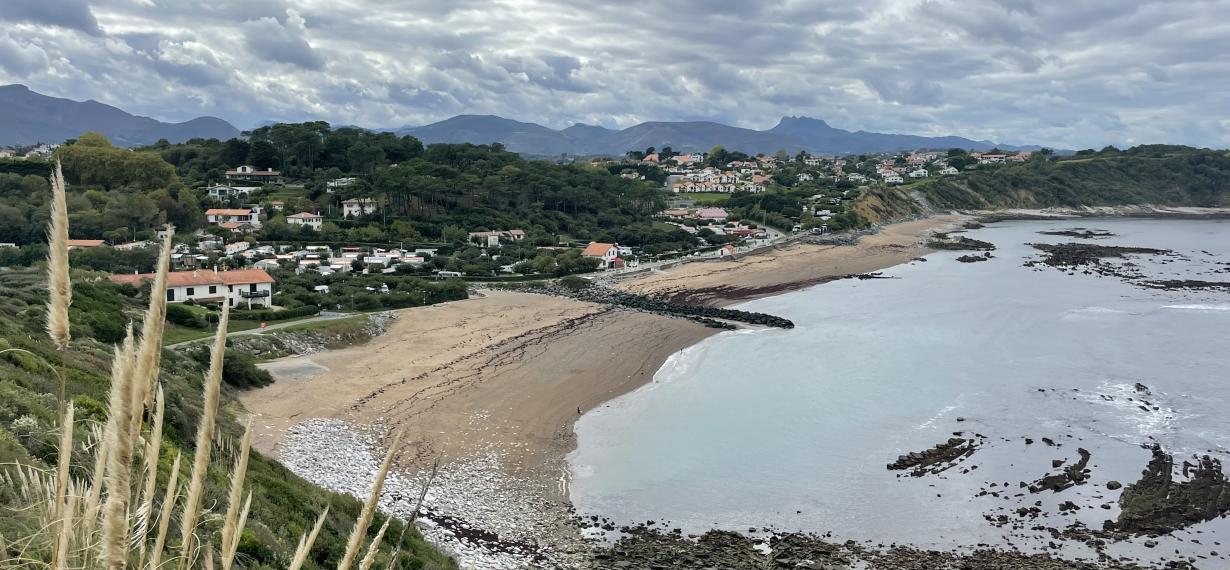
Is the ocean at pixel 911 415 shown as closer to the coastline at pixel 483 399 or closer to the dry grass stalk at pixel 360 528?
the coastline at pixel 483 399

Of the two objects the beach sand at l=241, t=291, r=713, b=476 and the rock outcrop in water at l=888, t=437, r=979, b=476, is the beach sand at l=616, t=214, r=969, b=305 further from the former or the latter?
the rock outcrop in water at l=888, t=437, r=979, b=476

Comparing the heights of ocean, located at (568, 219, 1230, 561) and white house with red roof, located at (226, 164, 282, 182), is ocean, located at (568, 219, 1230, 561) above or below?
below

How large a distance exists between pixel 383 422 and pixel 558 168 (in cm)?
5108

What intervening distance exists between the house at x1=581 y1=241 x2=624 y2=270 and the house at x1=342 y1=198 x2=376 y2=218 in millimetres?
16961

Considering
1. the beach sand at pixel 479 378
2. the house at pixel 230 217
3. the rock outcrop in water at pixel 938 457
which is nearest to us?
the rock outcrop in water at pixel 938 457

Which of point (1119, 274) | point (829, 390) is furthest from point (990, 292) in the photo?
point (829, 390)

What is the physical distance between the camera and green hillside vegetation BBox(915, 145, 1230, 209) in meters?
86.9

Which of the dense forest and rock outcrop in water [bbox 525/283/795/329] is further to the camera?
the dense forest

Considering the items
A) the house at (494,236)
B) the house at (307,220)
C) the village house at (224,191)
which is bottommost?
the house at (494,236)

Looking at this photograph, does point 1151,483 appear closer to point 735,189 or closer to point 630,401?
point 630,401

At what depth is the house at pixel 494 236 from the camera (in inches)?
1927

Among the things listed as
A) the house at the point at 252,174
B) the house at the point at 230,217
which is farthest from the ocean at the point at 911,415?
the house at the point at 252,174

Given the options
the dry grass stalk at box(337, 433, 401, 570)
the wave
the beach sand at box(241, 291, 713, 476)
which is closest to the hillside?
the dry grass stalk at box(337, 433, 401, 570)

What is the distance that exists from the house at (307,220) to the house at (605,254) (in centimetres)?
1718
